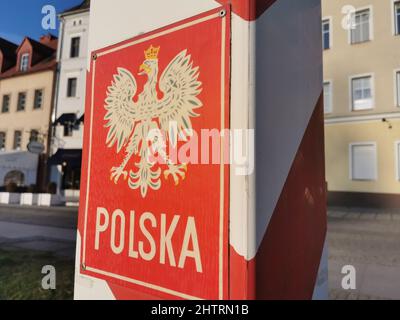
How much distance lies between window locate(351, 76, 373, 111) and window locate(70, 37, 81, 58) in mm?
15277

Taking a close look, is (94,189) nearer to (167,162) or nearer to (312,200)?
(167,162)

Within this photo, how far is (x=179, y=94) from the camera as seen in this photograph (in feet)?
3.55

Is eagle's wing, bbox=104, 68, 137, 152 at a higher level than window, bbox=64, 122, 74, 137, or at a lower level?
lower

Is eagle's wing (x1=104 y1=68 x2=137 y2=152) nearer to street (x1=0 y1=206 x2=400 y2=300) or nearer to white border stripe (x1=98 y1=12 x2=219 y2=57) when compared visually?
white border stripe (x1=98 y1=12 x2=219 y2=57)

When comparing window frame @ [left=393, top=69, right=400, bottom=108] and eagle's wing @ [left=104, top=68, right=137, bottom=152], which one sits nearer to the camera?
eagle's wing @ [left=104, top=68, right=137, bottom=152]

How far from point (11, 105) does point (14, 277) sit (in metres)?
20.6

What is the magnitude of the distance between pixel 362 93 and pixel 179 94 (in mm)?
16216

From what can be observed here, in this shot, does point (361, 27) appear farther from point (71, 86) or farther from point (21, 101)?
point (21, 101)

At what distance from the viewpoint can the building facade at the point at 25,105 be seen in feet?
64.6

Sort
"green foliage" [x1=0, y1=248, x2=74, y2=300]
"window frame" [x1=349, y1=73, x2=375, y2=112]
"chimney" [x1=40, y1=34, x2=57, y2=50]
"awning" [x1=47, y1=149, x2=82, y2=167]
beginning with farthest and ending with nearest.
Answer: "chimney" [x1=40, y1=34, x2=57, y2=50] < "awning" [x1=47, y1=149, x2=82, y2=167] < "window frame" [x1=349, y1=73, x2=375, y2=112] < "green foliage" [x1=0, y1=248, x2=74, y2=300]

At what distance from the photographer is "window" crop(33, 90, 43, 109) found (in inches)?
809

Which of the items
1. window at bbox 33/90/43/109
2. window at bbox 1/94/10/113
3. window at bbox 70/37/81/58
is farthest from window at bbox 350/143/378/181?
window at bbox 1/94/10/113

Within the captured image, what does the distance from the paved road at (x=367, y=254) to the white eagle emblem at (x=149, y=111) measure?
3.07m
